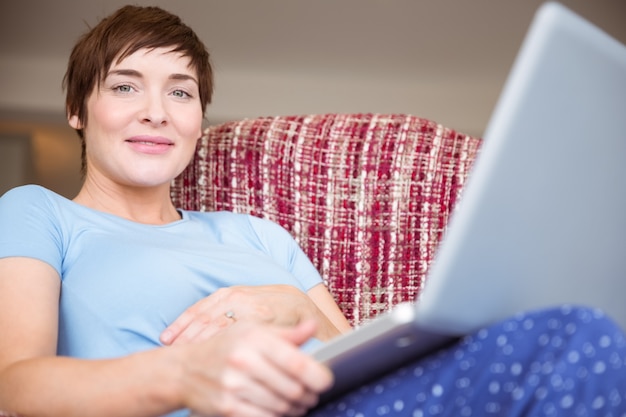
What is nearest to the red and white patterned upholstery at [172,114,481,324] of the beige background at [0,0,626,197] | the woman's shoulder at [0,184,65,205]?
the woman's shoulder at [0,184,65,205]

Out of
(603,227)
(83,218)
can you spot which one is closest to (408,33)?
(83,218)

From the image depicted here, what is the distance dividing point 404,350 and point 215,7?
433 centimetres

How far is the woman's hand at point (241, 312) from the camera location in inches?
45.0

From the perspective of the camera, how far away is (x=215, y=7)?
4793 mm

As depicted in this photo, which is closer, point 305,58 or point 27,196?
point 27,196

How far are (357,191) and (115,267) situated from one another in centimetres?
55

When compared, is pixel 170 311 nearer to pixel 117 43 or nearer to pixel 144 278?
pixel 144 278

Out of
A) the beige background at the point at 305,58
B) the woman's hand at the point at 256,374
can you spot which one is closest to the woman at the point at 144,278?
the woman's hand at the point at 256,374

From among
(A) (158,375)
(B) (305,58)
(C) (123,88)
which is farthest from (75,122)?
(B) (305,58)

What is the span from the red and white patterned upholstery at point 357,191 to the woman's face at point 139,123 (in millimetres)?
229

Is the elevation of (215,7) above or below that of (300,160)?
above

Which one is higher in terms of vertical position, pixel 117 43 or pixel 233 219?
pixel 117 43

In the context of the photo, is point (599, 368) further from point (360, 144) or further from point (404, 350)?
point (360, 144)

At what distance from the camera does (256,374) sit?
26.1 inches
